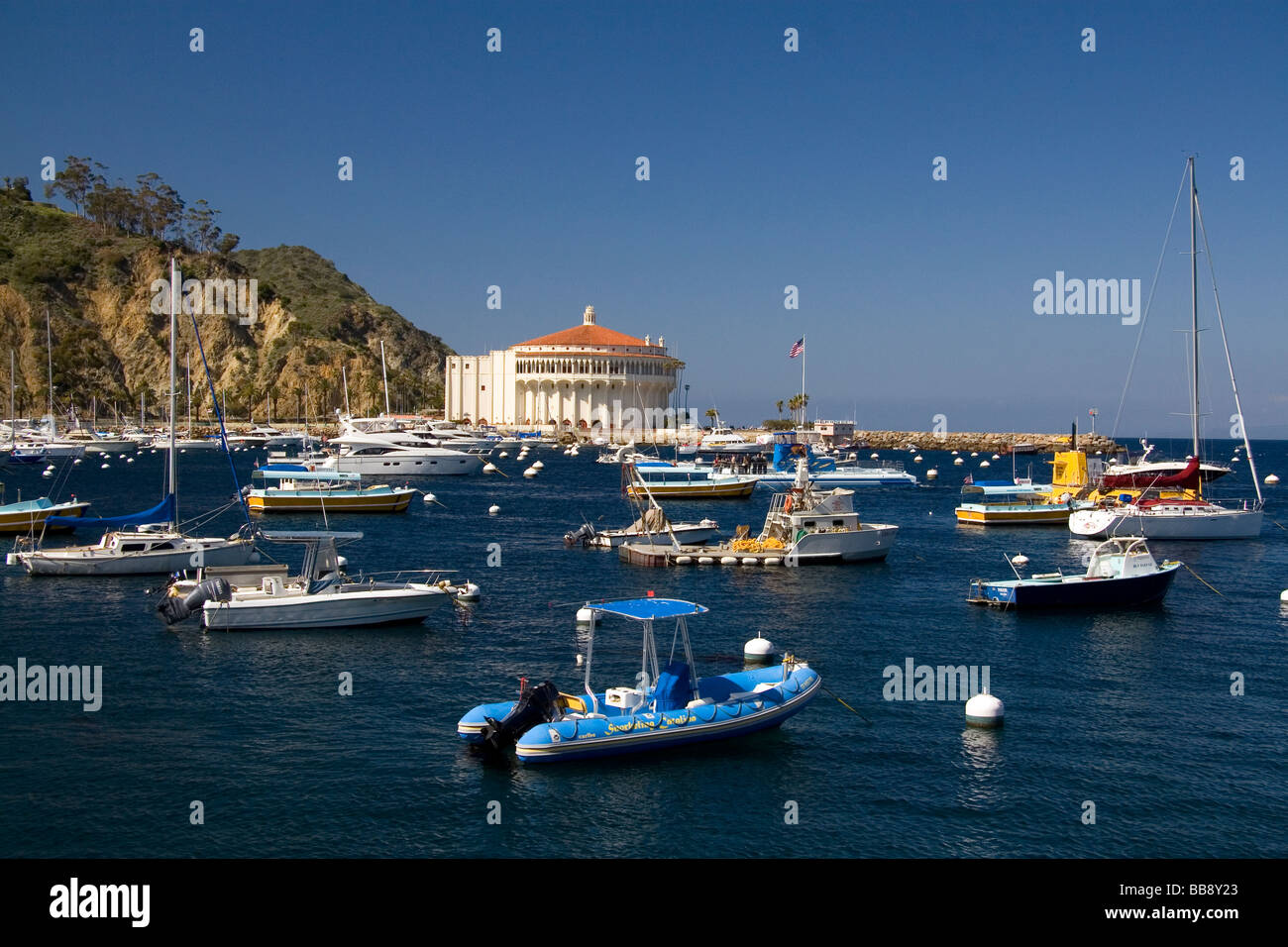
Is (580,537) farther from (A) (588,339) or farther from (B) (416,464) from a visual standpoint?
(A) (588,339)

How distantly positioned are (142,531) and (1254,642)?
132ft

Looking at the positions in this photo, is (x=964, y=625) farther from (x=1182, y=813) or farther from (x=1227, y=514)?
(x=1227, y=514)

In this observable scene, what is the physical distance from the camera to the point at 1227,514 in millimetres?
61969

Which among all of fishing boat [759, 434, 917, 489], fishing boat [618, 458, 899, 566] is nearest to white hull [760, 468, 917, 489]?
fishing boat [759, 434, 917, 489]

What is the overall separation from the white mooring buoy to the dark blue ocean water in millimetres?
487

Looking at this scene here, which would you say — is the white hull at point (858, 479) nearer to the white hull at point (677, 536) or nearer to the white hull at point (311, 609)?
the white hull at point (677, 536)

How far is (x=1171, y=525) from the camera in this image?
61281 mm

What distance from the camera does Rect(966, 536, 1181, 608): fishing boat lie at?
3869cm

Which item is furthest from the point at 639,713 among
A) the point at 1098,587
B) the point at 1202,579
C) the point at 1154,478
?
the point at 1154,478

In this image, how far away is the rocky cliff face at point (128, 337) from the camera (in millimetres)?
164250

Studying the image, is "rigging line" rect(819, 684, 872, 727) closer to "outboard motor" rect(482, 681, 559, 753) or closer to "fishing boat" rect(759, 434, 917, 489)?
"outboard motor" rect(482, 681, 559, 753)

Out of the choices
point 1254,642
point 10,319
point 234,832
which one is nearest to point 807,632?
point 1254,642

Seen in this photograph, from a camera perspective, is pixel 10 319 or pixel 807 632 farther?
pixel 10 319

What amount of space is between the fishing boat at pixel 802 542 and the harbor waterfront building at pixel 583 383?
130m
